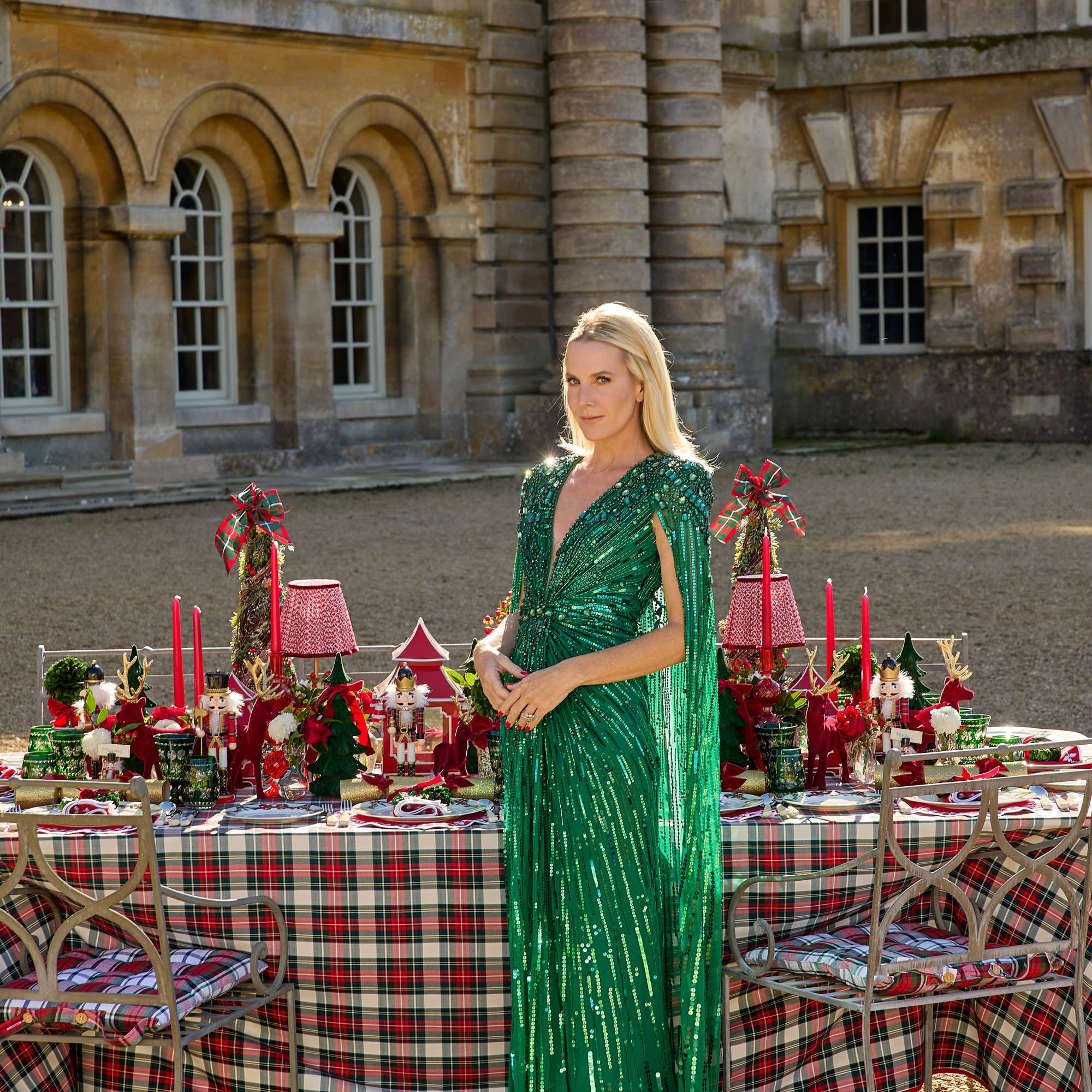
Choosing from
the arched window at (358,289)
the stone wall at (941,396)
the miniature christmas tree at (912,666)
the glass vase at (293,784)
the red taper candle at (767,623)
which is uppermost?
the arched window at (358,289)

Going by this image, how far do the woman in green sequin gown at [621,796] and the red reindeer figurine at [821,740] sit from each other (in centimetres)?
58

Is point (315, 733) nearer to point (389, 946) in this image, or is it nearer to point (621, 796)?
point (389, 946)

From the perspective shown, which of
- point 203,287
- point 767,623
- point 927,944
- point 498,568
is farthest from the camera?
point 203,287

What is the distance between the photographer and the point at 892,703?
3.68m

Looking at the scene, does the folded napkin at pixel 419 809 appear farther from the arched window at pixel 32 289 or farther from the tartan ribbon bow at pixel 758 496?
the arched window at pixel 32 289

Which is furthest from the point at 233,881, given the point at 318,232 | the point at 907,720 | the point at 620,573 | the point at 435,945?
the point at 318,232

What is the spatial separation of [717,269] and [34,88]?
23.0 feet

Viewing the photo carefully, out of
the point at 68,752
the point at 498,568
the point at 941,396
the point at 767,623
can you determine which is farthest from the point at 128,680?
the point at 941,396

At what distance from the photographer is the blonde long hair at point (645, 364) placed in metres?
3.07

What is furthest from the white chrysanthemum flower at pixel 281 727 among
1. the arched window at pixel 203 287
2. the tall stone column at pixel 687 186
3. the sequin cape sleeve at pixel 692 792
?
the tall stone column at pixel 687 186

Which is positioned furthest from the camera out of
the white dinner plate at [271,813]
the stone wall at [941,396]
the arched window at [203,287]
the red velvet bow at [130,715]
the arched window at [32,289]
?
the stone wall at [941,396]

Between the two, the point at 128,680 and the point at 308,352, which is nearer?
the point at 128,680

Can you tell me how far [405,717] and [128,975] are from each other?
817 mm

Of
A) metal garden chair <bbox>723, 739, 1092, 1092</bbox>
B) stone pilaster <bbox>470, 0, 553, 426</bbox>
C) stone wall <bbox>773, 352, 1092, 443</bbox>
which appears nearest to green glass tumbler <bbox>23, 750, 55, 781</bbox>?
metal garden chair <bbox>723, 739, 1092, 1092</bbox>
